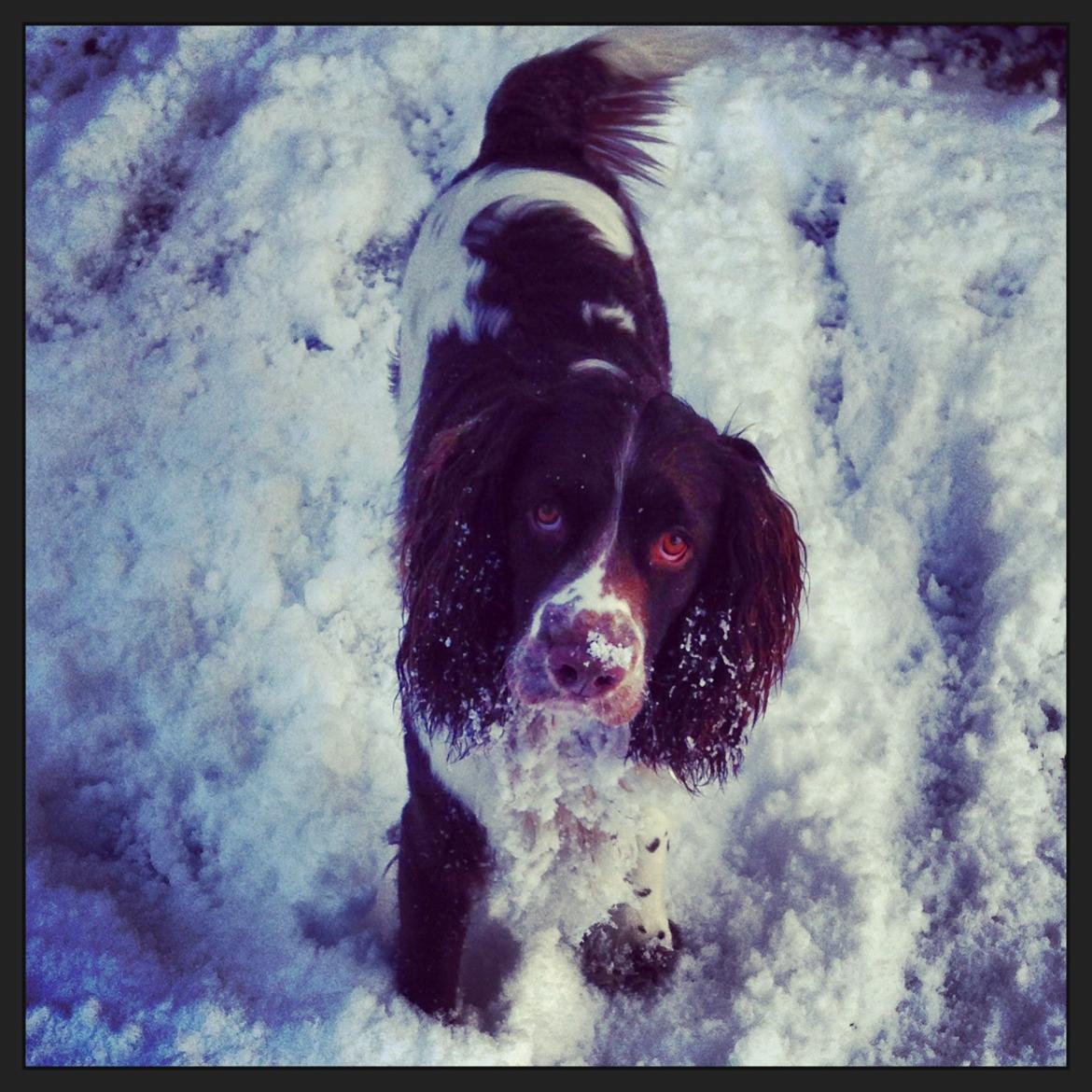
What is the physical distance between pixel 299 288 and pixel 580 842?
5.75 ft

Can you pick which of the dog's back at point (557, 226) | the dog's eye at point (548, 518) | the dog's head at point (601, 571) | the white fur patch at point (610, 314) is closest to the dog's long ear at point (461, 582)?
the dog's head at point (601, 571)

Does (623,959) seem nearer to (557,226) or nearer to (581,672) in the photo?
(581,672)

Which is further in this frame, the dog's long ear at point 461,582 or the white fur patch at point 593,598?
the dog's long ear at point 461,582

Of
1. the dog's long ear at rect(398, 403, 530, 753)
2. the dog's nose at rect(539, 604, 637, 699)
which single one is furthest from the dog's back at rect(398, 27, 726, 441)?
the dog's nose at rect(539, 604, 637, 699)

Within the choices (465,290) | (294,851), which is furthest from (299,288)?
(294,851)

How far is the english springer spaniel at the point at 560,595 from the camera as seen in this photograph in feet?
4.98

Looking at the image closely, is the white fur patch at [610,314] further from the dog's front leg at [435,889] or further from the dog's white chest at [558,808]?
the dog's front leg at [435,889]

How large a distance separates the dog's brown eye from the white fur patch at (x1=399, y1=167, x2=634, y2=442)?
0.57 metres

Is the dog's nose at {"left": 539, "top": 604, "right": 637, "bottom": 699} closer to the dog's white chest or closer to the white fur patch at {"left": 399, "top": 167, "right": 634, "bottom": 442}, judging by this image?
the dog's white chest

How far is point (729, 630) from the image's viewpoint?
1683mm

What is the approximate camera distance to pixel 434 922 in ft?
6.16

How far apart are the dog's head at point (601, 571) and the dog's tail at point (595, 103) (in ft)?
2.99

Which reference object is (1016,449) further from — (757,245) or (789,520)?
(789,520)

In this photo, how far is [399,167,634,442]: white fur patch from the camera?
2070 millimetres
